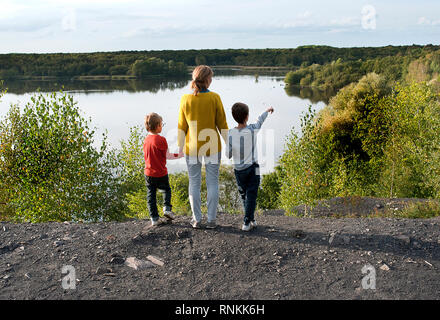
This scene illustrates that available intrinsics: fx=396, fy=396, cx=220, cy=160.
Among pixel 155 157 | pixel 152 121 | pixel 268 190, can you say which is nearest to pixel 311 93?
pixel 268 190

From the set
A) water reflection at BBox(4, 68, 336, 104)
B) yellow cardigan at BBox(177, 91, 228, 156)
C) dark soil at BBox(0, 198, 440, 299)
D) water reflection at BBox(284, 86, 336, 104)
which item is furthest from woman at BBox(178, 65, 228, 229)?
water reflection at BBox(4, 68, 336, 104)

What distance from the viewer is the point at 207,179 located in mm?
6984

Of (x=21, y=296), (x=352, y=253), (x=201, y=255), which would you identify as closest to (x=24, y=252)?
(x=21, y=296)

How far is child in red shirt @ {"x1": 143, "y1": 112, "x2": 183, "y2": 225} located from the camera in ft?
22.5

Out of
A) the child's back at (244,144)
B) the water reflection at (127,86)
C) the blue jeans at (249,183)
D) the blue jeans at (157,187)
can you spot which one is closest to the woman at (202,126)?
the child's back at (244,144)

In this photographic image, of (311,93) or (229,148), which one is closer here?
(229,148)

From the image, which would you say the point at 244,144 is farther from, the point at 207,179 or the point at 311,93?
the point at 311,93

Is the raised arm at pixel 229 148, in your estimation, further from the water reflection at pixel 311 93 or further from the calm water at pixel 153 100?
the water reflection at pixel 311 93

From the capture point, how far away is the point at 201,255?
6.57 metres

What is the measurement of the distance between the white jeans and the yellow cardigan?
5.4 inches

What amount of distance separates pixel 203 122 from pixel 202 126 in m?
0.07

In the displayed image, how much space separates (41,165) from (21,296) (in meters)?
9.35

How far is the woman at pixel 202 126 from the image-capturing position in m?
6.49

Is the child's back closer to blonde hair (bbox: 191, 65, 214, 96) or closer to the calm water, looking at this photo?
blonde hair (bbox: 191, 65, 214, 96)
